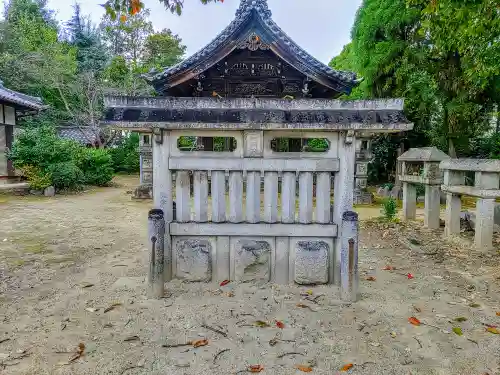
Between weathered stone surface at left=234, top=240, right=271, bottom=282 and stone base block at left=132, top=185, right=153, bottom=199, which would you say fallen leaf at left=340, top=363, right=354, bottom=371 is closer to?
weathered stone surface at left=234, top=240, right=271, bottom=282

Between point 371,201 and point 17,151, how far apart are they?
12436mm

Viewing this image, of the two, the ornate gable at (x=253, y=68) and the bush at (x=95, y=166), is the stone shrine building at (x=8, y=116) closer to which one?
the bush at (x=95, y=166)

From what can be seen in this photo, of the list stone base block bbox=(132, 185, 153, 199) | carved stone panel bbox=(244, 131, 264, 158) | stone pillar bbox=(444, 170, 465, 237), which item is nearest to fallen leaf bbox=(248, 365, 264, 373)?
carved stone panel bbox=(244, 131, 264, 158)

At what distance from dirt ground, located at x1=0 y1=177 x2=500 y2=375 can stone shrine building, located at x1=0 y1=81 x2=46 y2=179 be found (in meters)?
12.0

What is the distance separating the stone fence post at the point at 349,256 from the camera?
3293 mm

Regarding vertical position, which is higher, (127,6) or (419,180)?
(127,6)

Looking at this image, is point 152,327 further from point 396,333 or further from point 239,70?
point 239,70

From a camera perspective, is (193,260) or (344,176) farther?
(193,260)

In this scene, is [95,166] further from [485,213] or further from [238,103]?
[485,213]

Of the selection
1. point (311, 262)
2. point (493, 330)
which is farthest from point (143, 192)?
point (493, 330)

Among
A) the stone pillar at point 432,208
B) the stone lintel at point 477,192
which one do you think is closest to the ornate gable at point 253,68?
the stone pillar at point 432,208

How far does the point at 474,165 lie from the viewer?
5.26 metres

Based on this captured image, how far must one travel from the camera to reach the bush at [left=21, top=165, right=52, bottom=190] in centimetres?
1245

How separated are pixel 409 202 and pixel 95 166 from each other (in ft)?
44.0
